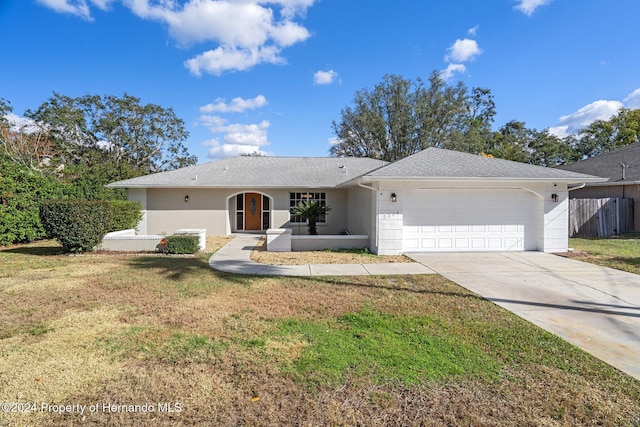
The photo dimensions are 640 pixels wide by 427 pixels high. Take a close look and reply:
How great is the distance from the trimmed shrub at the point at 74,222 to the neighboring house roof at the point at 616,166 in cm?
2224

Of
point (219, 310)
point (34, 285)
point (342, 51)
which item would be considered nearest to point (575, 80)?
point (342, 51)

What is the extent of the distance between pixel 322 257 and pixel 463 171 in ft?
17.7

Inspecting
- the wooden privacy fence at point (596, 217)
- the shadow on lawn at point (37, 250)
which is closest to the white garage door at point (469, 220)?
the wooden privacy fence at point (596, 217)

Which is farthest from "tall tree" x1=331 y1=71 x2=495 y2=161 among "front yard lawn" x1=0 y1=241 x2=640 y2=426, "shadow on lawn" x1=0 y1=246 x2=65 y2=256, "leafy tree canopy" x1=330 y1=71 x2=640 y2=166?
"front yard lawn" x1=0 y1=241 x2=640 y2=426

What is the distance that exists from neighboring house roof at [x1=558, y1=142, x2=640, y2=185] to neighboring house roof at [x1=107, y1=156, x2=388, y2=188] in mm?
12456

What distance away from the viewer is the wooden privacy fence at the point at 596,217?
14.9 metres

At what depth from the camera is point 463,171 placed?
415 inches

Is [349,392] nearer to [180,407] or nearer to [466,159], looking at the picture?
[180,407]

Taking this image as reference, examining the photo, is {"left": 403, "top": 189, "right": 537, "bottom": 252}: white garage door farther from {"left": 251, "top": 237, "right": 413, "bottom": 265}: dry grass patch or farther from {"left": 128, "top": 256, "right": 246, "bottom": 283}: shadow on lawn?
{"left": 128, "top": 256, "right": 246, "bottom": 283}: shadow on lawn

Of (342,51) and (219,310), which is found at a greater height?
(342,51)

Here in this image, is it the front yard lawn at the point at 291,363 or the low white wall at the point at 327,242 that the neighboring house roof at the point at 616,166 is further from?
the front yard lawn at the point at 291,363

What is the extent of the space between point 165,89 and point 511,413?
84.0ft

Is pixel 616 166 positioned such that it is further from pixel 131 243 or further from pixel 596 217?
pixel 131 243

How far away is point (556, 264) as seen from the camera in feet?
28.7
